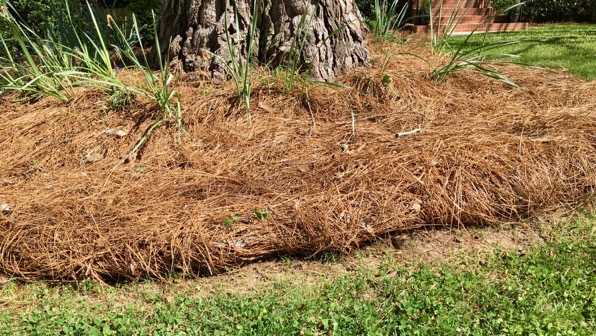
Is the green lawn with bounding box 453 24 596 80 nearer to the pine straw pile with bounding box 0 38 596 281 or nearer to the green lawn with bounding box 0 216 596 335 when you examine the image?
the pine straw pile with bounding box 0 38 596 281

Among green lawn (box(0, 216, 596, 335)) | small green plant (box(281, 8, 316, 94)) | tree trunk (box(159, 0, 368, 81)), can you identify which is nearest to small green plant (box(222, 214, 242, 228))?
green lawn (box(0, 216, 596, 335))

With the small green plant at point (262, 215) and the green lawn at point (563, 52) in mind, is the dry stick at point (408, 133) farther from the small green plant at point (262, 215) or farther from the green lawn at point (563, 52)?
the green lawn at point (563, 52)

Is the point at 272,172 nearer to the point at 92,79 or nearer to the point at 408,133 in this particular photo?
the point at 408,133

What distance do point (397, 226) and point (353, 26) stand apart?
198 cm

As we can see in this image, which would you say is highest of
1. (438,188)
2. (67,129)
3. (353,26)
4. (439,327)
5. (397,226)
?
(353,26)

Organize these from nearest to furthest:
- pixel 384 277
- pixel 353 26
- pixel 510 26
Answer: pixel 384 277
pixel 353 26
pixel 510 26

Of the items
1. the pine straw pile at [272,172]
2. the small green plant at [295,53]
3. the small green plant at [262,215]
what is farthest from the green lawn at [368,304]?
the small green plant at [295,53]

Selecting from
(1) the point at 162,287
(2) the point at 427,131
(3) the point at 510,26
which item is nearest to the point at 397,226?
(2) the point at 427,131

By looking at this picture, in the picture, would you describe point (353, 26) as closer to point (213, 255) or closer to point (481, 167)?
point (481, 167)

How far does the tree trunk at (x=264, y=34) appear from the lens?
12.8 ft

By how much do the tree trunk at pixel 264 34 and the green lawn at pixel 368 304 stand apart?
186 centimetres

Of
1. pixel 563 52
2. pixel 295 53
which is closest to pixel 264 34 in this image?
pixel 295 53

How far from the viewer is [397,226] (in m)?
2.87

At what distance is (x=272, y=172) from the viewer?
313 cm
